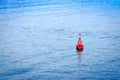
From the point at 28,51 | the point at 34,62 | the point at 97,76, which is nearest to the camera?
the point at 97,76

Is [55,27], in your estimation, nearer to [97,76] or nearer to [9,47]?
[9,47]

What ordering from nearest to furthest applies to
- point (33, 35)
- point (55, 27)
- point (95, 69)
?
point (95, 69), point (33, 35), point (55, 27)

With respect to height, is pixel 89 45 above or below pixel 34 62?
above

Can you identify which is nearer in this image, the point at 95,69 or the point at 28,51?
the point at 95,69

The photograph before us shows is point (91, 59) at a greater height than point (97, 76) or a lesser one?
greater

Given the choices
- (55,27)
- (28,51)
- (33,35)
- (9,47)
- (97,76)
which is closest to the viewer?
(97,76)

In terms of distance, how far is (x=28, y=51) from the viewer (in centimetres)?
3300

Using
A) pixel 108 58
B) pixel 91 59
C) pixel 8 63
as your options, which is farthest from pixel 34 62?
pixel 108 58

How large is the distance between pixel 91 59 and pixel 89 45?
557cm

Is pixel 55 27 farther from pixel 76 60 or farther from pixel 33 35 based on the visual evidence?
pixel 76 60

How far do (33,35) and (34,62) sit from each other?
13.7 meters

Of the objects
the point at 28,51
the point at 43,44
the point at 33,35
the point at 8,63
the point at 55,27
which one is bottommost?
the point at 8,63

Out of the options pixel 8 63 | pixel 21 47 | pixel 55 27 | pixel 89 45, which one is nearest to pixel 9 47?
pixel 21 47

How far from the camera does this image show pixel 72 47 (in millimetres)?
33531
